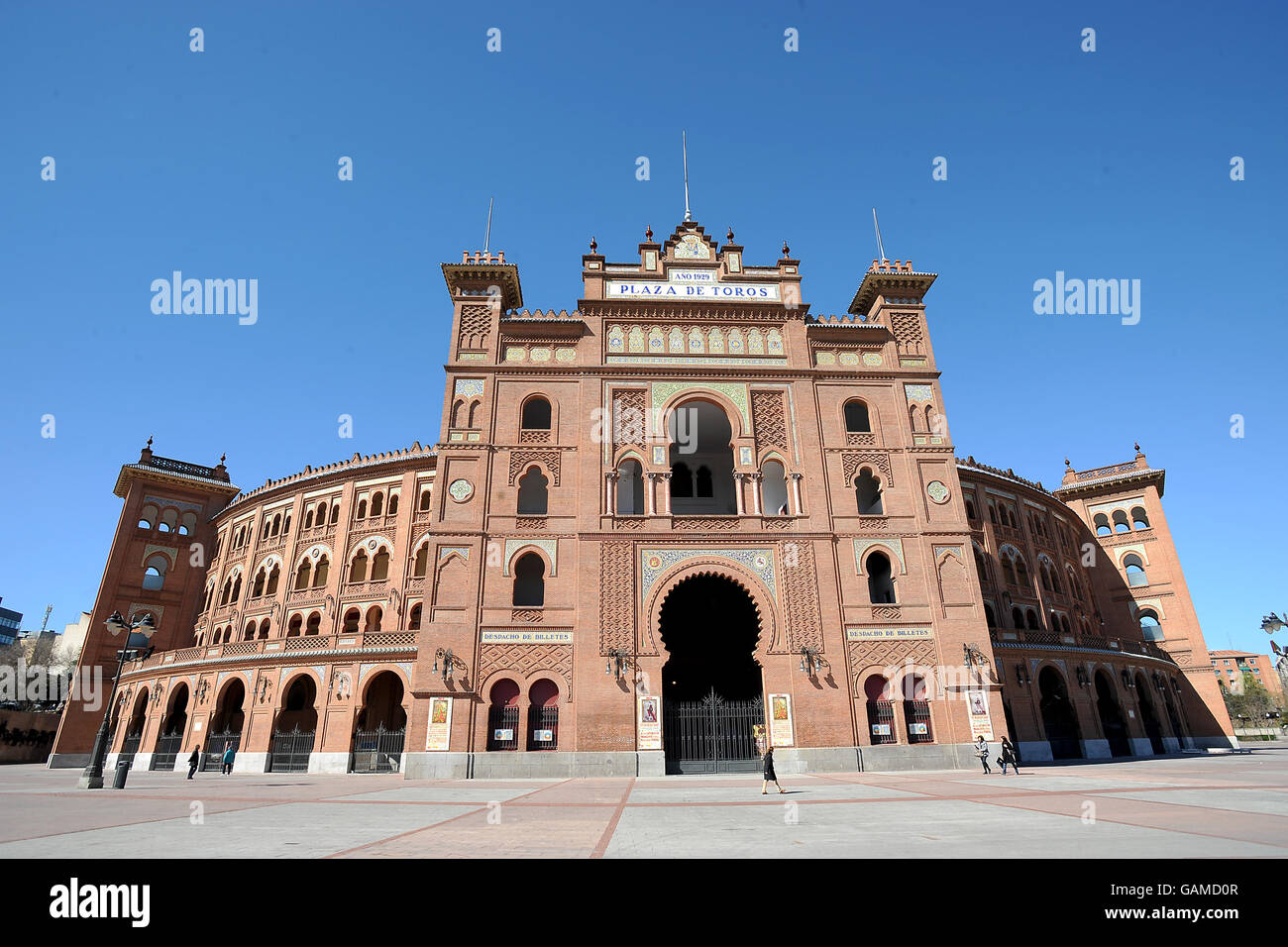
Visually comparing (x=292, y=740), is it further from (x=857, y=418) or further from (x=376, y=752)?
(x=857, y=418)

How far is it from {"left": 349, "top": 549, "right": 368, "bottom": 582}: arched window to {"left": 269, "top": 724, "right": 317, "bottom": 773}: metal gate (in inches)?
351

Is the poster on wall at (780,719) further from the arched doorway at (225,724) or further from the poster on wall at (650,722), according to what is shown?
the arched doorway at (225,724)

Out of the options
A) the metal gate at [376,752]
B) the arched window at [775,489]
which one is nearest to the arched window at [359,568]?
the metal gate at [376,752]

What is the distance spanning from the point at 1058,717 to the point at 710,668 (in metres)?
19.9

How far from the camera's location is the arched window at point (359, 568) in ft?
119

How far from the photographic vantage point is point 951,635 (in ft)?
81.0

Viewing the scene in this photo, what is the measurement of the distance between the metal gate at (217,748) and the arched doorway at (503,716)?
15119mm

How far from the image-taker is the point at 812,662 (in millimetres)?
23750

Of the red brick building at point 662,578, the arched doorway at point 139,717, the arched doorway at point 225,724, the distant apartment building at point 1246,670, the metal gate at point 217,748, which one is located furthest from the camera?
the distant apartment building at point 1246,670
